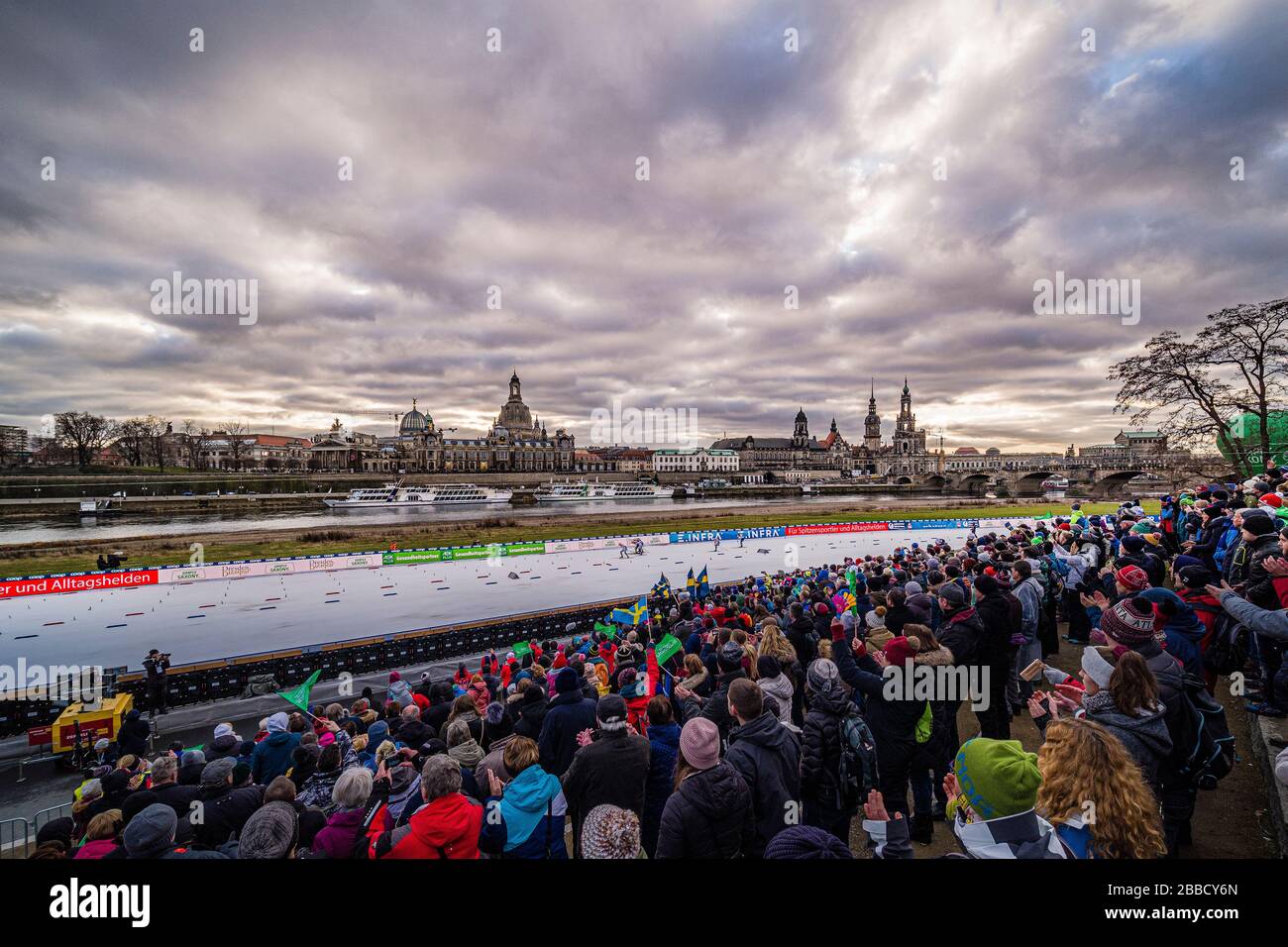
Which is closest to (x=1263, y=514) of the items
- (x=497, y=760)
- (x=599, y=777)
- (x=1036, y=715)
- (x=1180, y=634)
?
(x=1180, y=634)

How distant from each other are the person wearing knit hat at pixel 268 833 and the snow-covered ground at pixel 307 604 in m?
12.9

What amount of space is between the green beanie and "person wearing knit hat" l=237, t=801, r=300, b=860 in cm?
383

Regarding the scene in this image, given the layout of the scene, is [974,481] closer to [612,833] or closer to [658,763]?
[658,763]

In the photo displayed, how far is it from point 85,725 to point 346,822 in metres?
9.55

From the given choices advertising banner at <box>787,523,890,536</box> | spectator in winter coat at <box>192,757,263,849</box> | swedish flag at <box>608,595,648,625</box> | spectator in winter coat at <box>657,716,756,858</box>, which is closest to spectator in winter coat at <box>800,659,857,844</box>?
spectator in winter coat at <box>657,716,756,858</box>

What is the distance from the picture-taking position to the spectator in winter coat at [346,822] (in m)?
3.20

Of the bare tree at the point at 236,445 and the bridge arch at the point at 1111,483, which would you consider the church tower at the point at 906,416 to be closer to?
the bridge arch at the point at 1111,483

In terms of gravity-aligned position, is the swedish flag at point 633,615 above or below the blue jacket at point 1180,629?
below

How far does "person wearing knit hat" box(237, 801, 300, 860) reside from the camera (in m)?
3.10

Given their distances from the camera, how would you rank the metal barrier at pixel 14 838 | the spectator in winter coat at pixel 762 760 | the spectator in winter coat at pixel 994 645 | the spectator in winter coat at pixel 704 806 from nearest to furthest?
the spectator in winter coat at pixel 704 806 → the spectator in winter coat at pixel 762 760 → the spectator in winter coat at pixel 994 645 → the metal barrier at pixel 14 838

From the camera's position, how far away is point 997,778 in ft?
8.02
